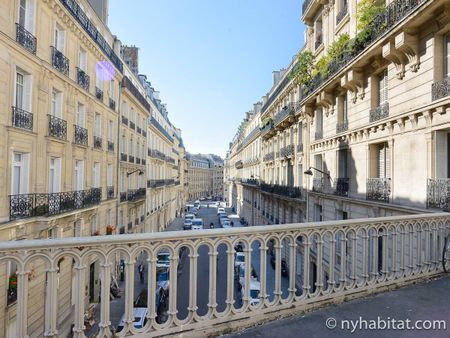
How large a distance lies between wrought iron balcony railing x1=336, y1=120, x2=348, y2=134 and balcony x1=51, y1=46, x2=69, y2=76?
1330 centimetres

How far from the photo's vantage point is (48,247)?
9.66 feet

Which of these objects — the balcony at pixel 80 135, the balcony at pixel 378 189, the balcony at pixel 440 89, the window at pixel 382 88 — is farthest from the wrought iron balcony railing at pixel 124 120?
the balcony at pixel 440 89

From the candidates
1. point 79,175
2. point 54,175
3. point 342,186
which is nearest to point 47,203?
point 54,175

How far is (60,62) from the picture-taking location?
14.2 metres

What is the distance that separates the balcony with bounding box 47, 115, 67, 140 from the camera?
13430 mm

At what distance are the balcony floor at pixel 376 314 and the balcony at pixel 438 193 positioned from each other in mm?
4711

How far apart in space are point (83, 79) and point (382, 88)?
47.3ft

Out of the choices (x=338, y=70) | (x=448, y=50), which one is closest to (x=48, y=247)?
(x=448, y=50)

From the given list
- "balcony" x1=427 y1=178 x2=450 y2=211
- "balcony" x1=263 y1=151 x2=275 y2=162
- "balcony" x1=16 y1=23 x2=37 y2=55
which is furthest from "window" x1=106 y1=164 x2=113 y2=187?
"balcony" x1=427 y1=178 x2=450 y2=211

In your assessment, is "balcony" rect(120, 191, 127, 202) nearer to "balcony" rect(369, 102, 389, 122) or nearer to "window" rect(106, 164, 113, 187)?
"window" rect(106, 164, 113, 187)

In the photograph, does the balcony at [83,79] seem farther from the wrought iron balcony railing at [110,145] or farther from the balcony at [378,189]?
the balcony at [378,189]

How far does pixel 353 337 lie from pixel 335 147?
13.7 m

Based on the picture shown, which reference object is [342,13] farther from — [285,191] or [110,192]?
[110,192]

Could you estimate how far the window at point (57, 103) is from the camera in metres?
14.3
